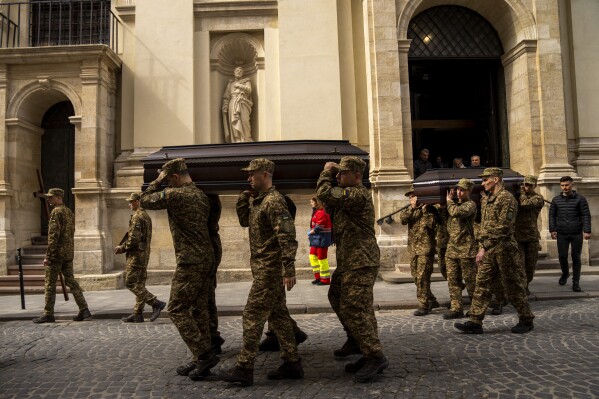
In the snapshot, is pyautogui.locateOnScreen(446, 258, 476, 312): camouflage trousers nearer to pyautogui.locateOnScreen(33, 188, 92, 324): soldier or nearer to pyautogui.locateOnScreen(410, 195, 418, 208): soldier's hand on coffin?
pyautogui.locateOnScreen(410, 195, 418, 208): soldier's hand on coffin

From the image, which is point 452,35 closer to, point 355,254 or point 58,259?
point 355,254

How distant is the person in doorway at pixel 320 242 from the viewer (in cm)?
888

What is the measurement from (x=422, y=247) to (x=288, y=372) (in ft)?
11.0

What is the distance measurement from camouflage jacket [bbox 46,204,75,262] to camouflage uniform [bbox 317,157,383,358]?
15.5 ft

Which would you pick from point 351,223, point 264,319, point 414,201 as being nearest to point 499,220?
point 414,201

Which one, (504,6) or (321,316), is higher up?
(504,6)

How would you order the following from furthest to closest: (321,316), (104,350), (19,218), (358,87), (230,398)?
(358,87), (19,218), (321,316), (104,350), (230,398)

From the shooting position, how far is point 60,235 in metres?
6.73

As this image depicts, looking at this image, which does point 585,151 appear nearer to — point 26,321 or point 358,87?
point 358,87

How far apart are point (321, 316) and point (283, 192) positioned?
2.48 m

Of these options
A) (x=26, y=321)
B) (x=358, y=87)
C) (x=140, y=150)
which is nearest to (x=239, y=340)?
(x=26, y=321)

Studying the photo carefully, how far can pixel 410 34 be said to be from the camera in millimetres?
11688

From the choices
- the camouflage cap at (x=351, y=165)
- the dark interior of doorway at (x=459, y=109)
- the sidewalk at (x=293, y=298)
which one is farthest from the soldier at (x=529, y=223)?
the dark interior of doorway at (x=459, y=109)

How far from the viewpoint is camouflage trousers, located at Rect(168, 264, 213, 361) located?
4070 millimetres
